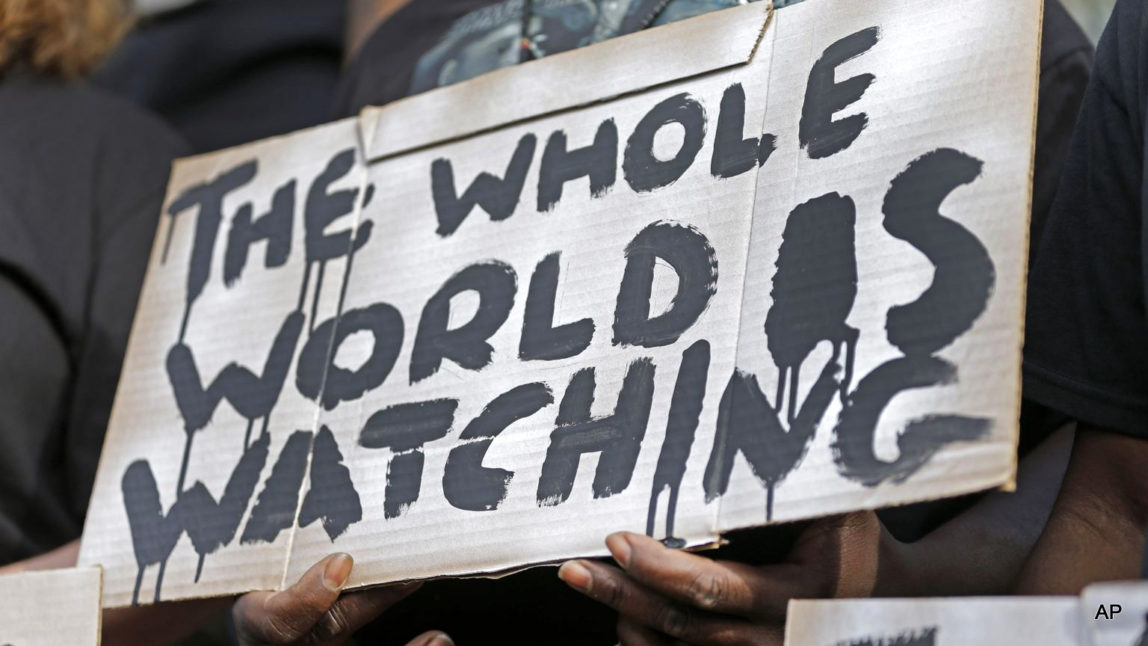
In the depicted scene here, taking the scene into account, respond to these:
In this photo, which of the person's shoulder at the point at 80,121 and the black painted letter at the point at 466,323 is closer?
the black painted letter at the point at 466,323

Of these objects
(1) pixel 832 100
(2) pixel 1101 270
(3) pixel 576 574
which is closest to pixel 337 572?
(3) pixel 576 574

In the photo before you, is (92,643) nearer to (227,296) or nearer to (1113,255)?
(227,296)

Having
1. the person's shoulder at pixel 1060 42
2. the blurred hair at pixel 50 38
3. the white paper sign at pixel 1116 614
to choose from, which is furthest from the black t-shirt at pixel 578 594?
the blurred hair at pixel 50 38

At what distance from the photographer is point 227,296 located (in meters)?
0.90

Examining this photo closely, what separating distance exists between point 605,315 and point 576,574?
0.15 m

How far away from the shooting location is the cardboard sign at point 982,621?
51 centimetres

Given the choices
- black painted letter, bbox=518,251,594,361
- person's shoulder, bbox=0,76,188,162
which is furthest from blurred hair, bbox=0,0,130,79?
black painted letter, bbox=518,251,594,361

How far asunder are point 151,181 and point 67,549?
0.40 meters

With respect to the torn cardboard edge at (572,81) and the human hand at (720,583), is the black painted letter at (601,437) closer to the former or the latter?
the human hand at (720,583)

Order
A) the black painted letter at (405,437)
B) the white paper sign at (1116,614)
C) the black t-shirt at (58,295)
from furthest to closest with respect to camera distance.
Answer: the black t-shirt at (58,295), the black painted letter at (405,437), the white paper sign at (1116,614)

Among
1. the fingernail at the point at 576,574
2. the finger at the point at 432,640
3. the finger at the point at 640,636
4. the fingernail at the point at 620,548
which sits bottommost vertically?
the finger at the point at 432,640

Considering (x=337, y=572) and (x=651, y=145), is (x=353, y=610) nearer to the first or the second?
(x=337, y=572)

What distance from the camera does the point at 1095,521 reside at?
0.79 meters

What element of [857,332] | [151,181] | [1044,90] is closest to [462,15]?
[151,181]
